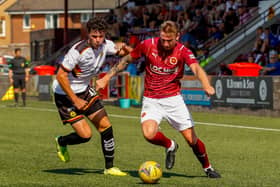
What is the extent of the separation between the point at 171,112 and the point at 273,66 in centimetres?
1340

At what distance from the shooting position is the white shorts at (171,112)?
995 cm

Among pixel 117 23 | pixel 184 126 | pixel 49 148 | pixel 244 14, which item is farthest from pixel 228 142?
pixel 117 23

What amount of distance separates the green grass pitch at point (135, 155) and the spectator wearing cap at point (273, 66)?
67.8 inches

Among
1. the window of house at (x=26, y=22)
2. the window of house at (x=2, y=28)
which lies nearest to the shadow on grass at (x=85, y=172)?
the window of house at (x=26, y=22)

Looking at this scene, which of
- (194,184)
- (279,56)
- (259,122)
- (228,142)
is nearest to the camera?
(194,184)

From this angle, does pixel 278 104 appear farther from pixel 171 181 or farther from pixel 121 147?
pixel 171 181

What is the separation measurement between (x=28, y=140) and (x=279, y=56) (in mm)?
10861

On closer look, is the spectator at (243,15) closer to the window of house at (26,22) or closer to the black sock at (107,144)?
the black sock at (107,144)

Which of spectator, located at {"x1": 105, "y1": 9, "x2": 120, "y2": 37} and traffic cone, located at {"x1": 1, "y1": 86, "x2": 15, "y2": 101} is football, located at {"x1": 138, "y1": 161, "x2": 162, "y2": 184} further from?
spectator, located at {"x1": 105, "y1": 9, "x2": 120, "y2": 37}

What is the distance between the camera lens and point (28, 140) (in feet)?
51.1

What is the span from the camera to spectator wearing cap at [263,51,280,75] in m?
22.7

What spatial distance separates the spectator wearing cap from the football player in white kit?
12.8 m

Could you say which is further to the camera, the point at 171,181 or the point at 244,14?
the point at 244,14

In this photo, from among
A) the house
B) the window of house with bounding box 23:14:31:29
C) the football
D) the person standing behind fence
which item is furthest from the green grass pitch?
the window of house with bounding box 23:14:31:29
